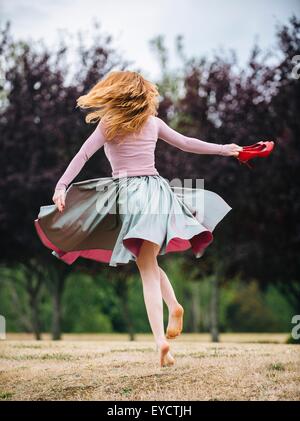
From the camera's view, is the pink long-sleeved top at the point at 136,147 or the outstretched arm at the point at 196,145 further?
the outstretched arm at the point at 196,145

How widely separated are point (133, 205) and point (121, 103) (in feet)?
2.44

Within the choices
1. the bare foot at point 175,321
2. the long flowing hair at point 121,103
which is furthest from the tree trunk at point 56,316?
the long flowing hair at point 121,103

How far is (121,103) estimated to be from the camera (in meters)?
4.67

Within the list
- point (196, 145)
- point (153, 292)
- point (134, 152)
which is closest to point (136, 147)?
point (134, 152)

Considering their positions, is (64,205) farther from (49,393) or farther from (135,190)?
(49,393)

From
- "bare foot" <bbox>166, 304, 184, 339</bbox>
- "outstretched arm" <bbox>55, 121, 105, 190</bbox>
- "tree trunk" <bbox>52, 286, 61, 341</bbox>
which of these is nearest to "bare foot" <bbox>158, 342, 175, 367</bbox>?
"bare foot" <bbox>166, 304, 184, 339</bbox>

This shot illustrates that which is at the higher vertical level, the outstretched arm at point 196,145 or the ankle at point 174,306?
the outstretched arm at point 196,145

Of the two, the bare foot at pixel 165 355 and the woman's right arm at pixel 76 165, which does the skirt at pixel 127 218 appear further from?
the bare foot at pixel 165 355

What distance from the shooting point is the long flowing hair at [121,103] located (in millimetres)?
4652

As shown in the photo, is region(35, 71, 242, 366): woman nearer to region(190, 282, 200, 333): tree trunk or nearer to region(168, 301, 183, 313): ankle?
region(168, 301, 183, 313): ankle

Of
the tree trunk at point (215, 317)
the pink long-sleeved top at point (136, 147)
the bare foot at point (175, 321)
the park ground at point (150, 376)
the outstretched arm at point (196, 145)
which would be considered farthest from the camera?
the tree trunk at point (215, 317)

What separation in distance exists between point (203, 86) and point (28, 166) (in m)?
4.44

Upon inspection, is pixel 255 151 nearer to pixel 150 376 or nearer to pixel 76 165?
pixel 76 165

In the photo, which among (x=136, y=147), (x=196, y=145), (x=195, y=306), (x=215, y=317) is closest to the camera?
(x=136, y=147)
